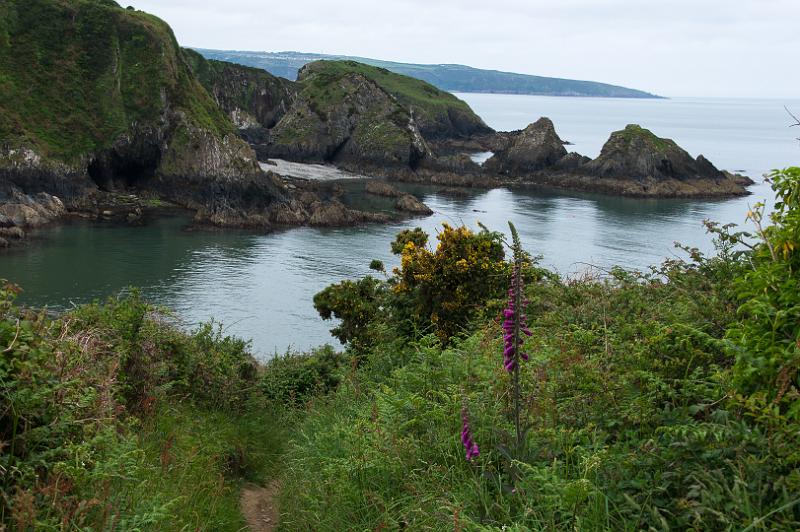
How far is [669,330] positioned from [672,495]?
204cm

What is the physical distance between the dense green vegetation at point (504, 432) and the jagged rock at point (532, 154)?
93.8m

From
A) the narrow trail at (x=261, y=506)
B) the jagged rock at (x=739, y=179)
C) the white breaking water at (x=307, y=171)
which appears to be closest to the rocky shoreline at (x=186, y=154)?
the jagged rock at (x=739, y=179)

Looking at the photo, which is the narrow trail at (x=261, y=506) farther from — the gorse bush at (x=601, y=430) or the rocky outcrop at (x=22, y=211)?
the rocky outcrop at (x=22, y=211)

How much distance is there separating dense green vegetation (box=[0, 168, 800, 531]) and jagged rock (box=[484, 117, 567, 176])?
93769 mm

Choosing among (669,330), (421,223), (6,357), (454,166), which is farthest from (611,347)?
(454,166)

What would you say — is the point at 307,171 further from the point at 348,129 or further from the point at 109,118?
the point at 109,118

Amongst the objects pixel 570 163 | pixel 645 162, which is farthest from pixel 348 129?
pixel 645 162

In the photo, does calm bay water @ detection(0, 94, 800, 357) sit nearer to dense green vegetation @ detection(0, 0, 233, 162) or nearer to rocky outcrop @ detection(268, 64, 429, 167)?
dense green vegetation @ detection(0, 0, 233, 162)

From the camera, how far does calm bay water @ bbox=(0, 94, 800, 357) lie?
1499 inches

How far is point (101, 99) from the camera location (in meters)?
70.8

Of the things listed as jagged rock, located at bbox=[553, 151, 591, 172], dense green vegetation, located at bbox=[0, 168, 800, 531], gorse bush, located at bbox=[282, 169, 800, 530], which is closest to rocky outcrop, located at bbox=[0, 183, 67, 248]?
dense green vegetation, located at bbox=[0, 168, 800, 531]

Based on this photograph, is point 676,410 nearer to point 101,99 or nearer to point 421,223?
point 421,223

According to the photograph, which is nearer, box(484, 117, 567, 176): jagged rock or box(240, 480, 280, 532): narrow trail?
box(240, 480, 280, 532): narrow trail

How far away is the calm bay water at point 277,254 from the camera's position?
38062 mm
